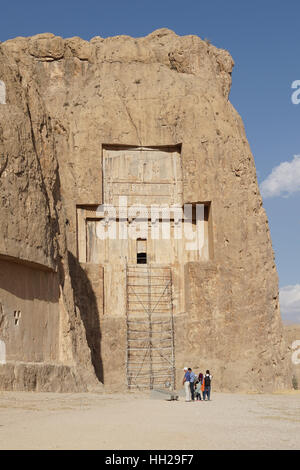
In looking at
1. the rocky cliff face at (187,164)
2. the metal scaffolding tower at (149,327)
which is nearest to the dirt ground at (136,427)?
the rocky cliff face at (187,164)

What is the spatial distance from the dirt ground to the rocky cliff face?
13.9 metres

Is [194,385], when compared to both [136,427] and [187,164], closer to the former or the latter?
[136,427]

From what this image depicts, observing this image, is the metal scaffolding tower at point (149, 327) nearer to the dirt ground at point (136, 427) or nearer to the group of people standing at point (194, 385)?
the group of people standing at point (194, 385)

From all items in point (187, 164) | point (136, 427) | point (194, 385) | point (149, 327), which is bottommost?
point (136, 427)

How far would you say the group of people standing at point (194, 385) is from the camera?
2003 centimetres

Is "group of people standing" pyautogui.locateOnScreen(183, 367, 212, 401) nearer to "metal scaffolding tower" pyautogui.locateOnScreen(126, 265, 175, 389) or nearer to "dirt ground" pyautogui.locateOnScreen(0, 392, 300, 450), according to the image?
"dirt ground" pyautogui.locateOnScreen(0, 392, 300, 450)

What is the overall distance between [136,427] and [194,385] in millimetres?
10806

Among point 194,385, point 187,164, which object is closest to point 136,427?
point 194,385

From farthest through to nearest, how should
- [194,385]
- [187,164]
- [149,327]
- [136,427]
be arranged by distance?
[187,164], [149,327], [194,385], [136,427]

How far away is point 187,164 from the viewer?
3331cm

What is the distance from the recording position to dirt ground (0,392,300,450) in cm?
899

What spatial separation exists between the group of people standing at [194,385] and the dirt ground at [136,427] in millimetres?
3956

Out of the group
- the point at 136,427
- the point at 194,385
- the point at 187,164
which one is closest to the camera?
the point at 136,427
